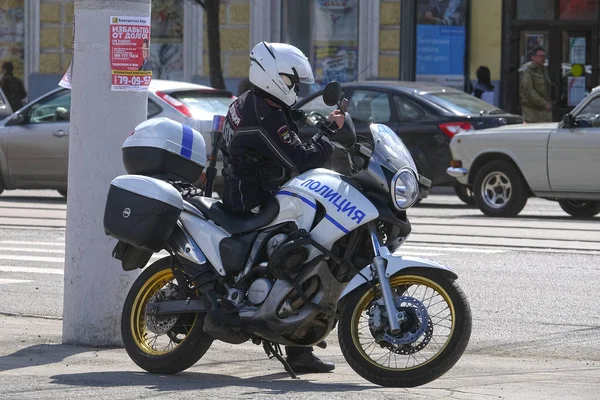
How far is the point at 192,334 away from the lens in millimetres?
7262

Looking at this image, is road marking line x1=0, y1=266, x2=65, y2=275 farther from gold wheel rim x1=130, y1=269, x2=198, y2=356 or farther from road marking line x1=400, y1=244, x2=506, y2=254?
gold wheel rim x1=130, y1=269, x2=198, y2=356

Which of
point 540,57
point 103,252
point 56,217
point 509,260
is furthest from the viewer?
point 540,57

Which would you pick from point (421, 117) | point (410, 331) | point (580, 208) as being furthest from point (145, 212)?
point (421, 117)

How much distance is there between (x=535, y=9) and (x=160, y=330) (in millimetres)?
21167

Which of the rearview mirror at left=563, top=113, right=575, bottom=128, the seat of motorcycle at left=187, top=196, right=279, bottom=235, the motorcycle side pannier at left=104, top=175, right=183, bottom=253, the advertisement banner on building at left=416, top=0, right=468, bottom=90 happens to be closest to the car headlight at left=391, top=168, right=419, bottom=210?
the seat of motorcycle at left=187, top=196, right=279, bottom=235

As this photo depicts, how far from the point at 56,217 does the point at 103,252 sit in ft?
28.3

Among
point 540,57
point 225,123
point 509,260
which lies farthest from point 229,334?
point 540,57

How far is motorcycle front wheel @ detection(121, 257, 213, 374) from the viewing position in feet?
23.8

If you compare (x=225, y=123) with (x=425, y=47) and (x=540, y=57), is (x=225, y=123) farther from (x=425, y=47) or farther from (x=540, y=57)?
(x=425, y=47)

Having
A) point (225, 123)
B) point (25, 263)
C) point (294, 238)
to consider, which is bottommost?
point (25, 263)

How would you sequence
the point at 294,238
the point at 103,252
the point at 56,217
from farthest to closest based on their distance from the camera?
the point at 56,217
the point at 103,252
the point at 294,238

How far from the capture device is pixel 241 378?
23.8 ft

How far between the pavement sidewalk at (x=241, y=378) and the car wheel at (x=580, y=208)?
9.13m

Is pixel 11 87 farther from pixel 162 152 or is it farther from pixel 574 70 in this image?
pixel 162 152
